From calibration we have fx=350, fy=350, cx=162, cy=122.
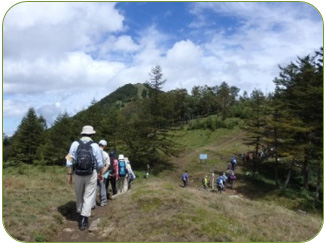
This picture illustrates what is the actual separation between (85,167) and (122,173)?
14.9 ft

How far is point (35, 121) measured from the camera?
4625cm

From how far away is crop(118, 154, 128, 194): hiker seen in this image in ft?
41.0

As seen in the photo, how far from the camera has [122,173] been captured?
40.9 ft

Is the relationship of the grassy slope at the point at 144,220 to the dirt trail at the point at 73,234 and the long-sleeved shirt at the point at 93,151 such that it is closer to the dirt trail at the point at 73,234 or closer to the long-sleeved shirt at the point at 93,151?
the dirt trail at the point at 73,234

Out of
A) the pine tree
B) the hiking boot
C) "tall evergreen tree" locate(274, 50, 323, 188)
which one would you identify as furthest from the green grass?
the pine tree

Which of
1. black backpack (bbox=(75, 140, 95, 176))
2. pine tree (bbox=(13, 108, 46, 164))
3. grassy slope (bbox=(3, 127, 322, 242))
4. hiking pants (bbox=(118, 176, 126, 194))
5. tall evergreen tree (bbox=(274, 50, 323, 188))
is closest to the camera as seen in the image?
grassy slope (bbox=(3, 127, 322, 242))

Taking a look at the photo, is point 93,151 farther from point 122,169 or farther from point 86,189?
point 122,169

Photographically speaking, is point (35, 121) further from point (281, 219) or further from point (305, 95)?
Result: point (281, 219)

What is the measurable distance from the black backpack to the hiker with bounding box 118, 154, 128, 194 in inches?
173

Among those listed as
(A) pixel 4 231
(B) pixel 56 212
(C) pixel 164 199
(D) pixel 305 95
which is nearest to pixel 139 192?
(C) pixel 164 199

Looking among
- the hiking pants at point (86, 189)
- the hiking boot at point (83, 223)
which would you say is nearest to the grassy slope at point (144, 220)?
the hiking boot at point (83, 223)

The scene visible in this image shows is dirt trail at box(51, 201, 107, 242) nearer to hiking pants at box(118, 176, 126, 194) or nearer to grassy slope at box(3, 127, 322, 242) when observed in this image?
grassy slope at box(3, 127, 322, 242)

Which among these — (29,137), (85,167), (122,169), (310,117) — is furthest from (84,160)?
(29,137)

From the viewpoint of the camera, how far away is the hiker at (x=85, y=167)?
8000 millimetres
